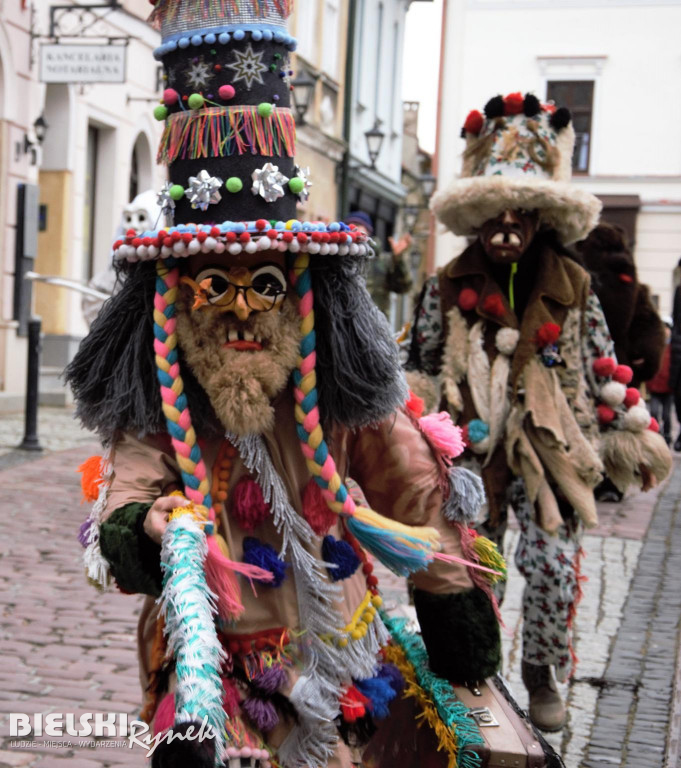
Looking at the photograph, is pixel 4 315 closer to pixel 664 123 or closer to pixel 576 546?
pixel 576 546

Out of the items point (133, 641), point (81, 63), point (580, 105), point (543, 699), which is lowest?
point (133, 641)

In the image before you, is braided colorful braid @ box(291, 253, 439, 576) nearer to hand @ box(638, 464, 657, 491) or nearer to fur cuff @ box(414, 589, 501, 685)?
fur cuff @ box(414, 589, 501, 685)

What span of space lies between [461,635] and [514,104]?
2485 mm

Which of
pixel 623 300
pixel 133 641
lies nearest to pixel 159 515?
pixel 133 641

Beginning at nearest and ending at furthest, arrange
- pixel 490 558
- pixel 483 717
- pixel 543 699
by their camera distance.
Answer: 1. pixel 483 717
2. pixel 490 558
3. pixel 543 699

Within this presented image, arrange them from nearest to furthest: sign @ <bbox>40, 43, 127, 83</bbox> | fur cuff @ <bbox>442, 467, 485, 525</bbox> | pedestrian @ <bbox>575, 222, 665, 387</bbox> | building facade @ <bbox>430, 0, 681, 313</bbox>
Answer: fur cuff @ <bbox>442, 467, 485, 525</bbox> → pedestrian @ <bbox>575, 222, 665, 387</bbox> → sign @ <bbox>40, 43, 127, 83</bbox> → building facade @ <bbox>430, 0, 681, 313</bbox>

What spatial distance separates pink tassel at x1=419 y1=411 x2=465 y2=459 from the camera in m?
3.11

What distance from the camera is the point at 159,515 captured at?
2.67m

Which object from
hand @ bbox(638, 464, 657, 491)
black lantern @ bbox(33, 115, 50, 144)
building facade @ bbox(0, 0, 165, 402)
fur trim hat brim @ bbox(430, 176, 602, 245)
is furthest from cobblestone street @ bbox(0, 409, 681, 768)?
black lantern @ bbox(33, 115, 50, 144)

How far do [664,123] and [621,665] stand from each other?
23.8 meters

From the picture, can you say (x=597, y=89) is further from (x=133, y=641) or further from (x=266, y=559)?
(x=266, y=559)

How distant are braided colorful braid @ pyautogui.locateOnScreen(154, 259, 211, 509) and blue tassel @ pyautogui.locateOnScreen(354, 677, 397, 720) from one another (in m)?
0.57

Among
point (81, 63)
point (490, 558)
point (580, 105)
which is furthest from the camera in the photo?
point (580, 105)

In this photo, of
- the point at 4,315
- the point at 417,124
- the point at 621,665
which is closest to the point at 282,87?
the point at 621,665
